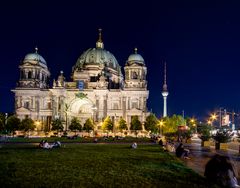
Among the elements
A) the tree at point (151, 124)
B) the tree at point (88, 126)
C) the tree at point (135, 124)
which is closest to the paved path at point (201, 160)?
the tree at point (151, 124)

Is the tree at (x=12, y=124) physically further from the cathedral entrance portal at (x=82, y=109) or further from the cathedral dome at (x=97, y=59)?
the cathedral dome at (x=97, y=59)

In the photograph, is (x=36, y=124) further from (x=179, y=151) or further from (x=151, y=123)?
(x=179, y=151)

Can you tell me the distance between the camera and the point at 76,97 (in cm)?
12162

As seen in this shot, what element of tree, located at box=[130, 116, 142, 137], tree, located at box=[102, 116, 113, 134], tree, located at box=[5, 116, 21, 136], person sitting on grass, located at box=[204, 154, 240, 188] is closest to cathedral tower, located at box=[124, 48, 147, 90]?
tree, located at box=[130, 116, 142, 137]

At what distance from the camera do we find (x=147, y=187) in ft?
46.2

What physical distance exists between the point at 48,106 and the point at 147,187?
10949 cm

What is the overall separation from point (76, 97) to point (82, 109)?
6693 mm

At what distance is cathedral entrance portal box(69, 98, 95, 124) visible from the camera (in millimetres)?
122688

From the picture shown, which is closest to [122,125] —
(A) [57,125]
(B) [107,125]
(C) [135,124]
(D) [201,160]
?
(C) [135,124]

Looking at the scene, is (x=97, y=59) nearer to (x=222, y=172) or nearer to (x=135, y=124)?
(x=135, y=124)

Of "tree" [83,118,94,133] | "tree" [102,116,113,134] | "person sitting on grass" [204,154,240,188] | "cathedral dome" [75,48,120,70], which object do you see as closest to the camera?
"person sitting on grass" [204,154,240,188]

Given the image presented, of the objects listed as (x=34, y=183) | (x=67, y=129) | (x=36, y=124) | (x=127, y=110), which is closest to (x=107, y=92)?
(x=127, y=110)

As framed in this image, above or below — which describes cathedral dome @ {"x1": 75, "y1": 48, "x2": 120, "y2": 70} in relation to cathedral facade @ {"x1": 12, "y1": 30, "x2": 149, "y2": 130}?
above

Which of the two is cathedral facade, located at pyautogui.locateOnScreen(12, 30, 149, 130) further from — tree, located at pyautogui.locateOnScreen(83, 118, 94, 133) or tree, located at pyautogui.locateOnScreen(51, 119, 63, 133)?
tree, located at pyautogui.locateOnScreen(83, 118, 94, 133)
